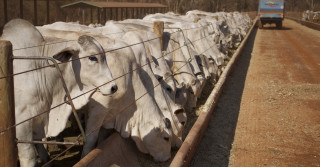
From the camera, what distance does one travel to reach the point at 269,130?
652 cm

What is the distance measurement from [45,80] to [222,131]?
133 inches

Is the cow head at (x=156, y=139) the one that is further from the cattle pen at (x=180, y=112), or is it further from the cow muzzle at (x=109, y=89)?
the cow muzzle at (x=109, y=89)

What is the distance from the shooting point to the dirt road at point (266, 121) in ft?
18.0

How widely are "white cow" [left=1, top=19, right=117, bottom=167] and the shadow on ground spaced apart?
6.30 ft

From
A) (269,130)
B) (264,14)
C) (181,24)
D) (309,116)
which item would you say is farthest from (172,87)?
(264,14)

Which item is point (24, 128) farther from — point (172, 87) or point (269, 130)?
point (269, 130)

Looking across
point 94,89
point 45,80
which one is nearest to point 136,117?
point 94,89

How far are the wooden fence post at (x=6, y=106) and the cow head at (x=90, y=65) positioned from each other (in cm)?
169

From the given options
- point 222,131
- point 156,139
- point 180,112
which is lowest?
point 222,131

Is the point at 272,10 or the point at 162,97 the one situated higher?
the point at 272,10

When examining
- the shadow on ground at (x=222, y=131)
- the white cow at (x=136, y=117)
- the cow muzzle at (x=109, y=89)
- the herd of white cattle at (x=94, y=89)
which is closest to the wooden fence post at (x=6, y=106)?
the herd of white cattle at (x=94, y=89)

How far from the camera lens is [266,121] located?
6.99m

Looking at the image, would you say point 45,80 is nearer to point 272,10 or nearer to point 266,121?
point 266,121

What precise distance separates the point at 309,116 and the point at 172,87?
10.1 ft
